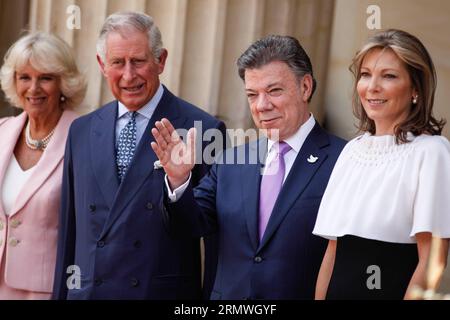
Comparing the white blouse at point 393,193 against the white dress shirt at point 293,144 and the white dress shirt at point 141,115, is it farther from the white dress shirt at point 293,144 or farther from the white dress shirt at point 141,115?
the white dress shirt at point 141,115

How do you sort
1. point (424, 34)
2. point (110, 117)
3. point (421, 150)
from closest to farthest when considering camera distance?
point (421, 150) < point (110, 117) < point (424, 34)

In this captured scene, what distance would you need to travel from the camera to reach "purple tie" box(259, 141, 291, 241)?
4.89 m

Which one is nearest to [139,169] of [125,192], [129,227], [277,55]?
[125,192]

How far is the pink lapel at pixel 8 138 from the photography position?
19.8ft

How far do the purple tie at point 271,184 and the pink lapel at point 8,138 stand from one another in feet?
5.38

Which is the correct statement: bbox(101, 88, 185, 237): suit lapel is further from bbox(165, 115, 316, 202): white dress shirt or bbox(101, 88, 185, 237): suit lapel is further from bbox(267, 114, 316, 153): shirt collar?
bbox(267, 114, 316, 153): shirt collar

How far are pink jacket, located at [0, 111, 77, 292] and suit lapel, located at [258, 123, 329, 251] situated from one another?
1.54 m

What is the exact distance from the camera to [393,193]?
14.4 ft

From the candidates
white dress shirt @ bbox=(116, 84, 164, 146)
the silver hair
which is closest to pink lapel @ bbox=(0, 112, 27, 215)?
white dress shirt @ bbox=(116, 84, 164, 146)

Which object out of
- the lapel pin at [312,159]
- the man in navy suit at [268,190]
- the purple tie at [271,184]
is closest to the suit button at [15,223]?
the man in navy suit at [268,190]
